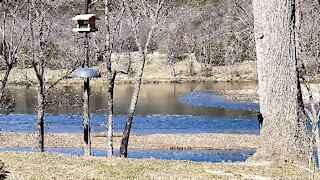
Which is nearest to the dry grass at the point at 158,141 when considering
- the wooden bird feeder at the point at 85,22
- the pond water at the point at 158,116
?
the pond water at the point at 158,116

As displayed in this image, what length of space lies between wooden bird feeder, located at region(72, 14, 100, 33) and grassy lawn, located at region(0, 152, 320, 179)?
5.55m

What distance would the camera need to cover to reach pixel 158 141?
74.4 feet

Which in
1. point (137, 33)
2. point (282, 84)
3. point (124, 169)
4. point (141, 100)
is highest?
point (137, 33)

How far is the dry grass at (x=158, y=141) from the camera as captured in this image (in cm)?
2200

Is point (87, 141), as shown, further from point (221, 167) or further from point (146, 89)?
point (146, 89)

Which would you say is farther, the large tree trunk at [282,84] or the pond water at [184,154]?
the pond water at [184,154]

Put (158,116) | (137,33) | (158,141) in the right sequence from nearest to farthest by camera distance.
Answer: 1. (137,33)
2. (158,141)
3. (158,116)

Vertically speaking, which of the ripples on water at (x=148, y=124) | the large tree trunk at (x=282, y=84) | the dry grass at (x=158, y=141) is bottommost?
the dry grass at (x=158, y=141)

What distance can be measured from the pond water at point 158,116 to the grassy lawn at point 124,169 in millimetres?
11924

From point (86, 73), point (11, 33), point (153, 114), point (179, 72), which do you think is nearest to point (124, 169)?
point (86, 73)

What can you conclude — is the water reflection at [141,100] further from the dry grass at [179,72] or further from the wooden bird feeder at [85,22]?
the wooden bird feeder at [85,22]

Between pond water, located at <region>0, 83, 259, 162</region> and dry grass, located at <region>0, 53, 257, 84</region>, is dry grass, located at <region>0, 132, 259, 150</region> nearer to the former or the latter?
pond water, located at <region>0, 83, 259, 162</region>

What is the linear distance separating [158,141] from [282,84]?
1518 centimetres

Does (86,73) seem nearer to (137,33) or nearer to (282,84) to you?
(137,33)
